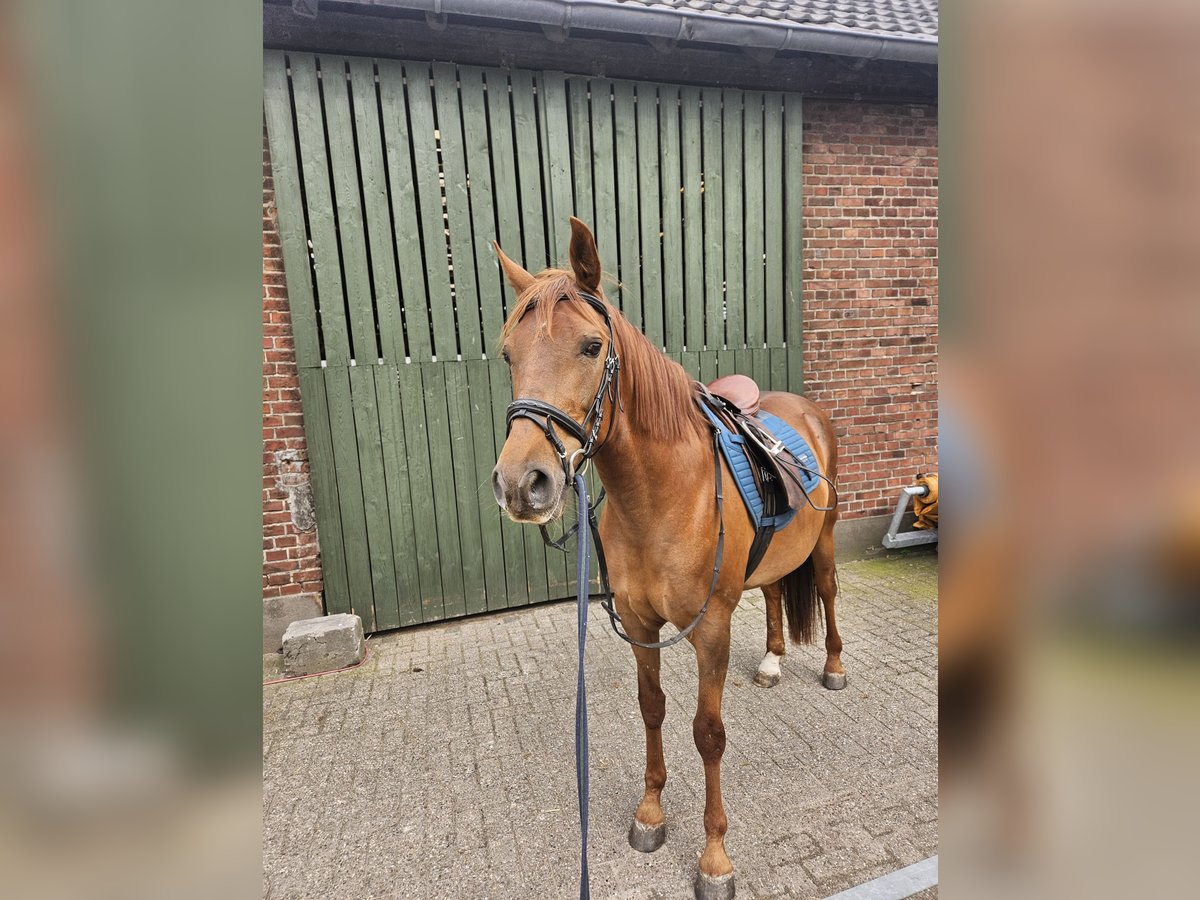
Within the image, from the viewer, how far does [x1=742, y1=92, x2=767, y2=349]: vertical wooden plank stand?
4637mm

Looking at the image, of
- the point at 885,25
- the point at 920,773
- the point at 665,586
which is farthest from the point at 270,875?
the point at 885,25

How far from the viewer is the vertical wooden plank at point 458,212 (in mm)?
3998

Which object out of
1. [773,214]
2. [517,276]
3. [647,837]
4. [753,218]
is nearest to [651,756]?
[647,837]

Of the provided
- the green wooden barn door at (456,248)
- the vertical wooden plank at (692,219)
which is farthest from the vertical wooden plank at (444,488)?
the vertical wooden plank at (692,219)

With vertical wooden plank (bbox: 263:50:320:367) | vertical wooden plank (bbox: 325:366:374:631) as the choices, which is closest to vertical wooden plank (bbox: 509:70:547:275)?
vertical wooden plank (bbox: 263:50:320:367)

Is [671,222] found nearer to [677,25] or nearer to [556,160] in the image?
[556,160]

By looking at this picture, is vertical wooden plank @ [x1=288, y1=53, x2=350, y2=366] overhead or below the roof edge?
below

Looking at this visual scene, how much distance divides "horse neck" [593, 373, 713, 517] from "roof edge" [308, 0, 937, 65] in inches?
117

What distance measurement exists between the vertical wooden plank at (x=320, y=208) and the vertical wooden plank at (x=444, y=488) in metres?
0.61

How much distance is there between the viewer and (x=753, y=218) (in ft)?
15.7

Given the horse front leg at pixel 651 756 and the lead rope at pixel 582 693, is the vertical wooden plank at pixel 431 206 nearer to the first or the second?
the horse front leg at pixel 651 756

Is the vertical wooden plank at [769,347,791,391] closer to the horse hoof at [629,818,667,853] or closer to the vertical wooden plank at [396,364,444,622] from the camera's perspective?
the vertical wooden plank at [396,364,444,622]
